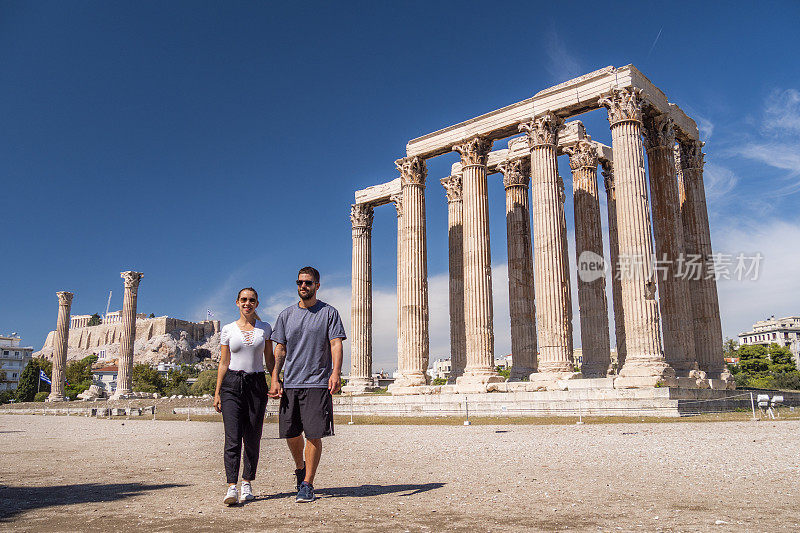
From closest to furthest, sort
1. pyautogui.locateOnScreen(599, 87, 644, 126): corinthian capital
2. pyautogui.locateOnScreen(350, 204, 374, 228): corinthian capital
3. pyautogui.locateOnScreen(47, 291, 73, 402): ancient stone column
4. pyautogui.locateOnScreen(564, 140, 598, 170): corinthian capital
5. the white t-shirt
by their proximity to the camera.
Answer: the white t-shirt
pyautogui.locateOnScreen(599, 87, 644, 126): corinthian capital
pyautogui.locateOnScreen(564, 140, 598, 170): corinthian capital
pyautogui.locateOnScreen(350, 204, 374, 228): corinthian capital
pyautogui.locateOnScreen(47, 291, 73, 402): ancient stone column

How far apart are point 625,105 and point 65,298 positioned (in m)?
62.6

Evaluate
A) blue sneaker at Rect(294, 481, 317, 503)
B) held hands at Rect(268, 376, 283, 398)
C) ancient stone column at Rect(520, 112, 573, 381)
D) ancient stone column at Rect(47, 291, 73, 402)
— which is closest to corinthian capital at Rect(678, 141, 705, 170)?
ancient stone column at Rect(520, 112, 573, 381)

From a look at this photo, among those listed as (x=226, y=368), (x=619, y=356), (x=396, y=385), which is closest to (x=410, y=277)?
(x=396, y=385)

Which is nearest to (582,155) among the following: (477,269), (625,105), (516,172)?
(516,172)

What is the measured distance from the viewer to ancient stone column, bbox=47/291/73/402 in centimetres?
6253

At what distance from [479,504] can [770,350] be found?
255ft

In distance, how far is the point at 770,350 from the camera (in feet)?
230

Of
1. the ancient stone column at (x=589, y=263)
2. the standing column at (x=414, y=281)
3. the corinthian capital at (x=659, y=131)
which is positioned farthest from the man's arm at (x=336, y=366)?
the corinthian capital at (x=659, y=131)

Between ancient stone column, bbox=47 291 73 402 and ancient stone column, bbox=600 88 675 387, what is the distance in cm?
5876

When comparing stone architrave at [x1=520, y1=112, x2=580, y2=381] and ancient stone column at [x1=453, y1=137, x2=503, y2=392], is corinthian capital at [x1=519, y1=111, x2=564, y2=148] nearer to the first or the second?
stone architrave at [x1=520, y1=112, x2=580, y2=381]

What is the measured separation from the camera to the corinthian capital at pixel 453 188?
3803cm

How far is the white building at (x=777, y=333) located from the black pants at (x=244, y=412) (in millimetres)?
127772

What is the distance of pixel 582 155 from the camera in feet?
109

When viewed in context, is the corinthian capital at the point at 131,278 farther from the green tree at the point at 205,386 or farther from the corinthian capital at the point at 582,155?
the corinthian capital at the point at 582,155
